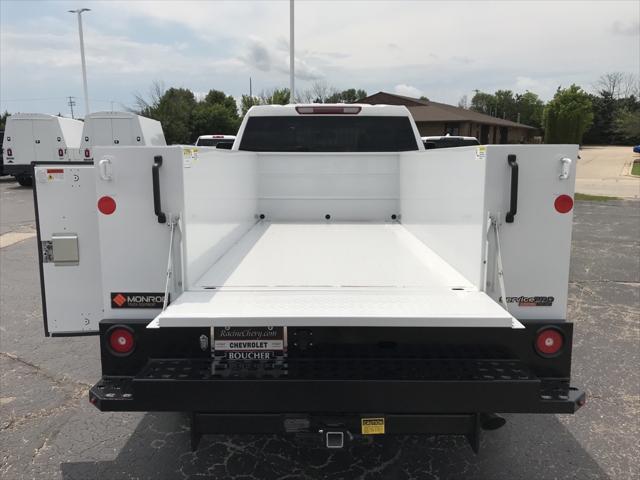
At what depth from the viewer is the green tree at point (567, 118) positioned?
62.1 m

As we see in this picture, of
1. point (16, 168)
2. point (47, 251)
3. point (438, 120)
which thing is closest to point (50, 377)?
point (47, 251)

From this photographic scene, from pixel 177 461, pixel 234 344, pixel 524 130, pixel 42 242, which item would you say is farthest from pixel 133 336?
pixel 524 130

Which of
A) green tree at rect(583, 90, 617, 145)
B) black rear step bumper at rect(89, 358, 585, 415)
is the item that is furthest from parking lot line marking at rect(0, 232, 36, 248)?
green tree at rect(583, 90, 617, 145)

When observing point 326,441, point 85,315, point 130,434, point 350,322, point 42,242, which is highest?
point 42,242

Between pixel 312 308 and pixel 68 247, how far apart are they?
61.1 inches

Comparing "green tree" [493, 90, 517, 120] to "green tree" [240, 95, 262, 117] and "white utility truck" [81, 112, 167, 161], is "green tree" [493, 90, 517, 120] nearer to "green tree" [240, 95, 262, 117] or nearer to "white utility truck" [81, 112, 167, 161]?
"green tree" [240, 95, 262, 117]

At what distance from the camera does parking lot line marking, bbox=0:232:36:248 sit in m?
10.9

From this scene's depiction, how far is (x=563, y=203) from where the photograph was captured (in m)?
2.73

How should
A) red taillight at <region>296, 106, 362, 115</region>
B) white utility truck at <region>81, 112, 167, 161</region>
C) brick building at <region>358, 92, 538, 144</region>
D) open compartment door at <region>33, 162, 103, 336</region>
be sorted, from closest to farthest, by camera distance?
1. open compartment door at <region>33, 162, 103, 336</region>
2. red taillight at <region>296, 106, 362, 115</region>
3. white utility truck at <region>81, 112, 167, 161</region>
4. brick building at <region>358, 92, 538, 144</region>

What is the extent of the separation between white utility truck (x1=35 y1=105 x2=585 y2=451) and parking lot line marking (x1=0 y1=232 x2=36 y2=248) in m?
9.08

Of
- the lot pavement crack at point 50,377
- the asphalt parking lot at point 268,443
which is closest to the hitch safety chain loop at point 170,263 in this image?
the asphalt parking lot at point 268,443

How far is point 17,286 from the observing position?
300 inches

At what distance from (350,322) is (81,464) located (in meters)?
2.12

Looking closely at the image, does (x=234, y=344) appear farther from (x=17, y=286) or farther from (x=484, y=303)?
(x=17, y=286)
